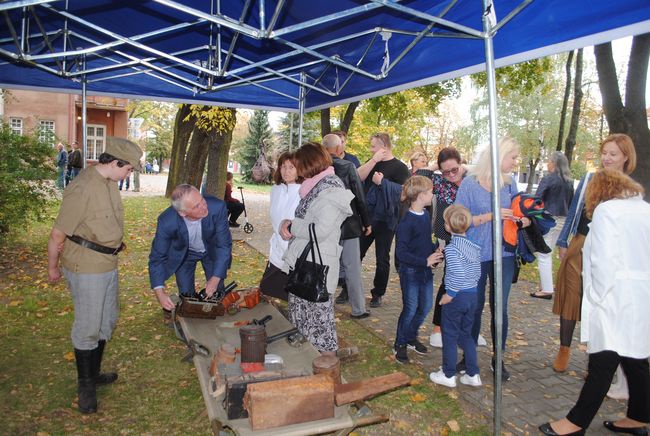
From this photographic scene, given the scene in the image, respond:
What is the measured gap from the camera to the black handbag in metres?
3.80

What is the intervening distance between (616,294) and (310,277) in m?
2.07

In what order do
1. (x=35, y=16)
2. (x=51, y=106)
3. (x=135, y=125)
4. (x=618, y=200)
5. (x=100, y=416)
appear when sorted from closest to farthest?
(x=618, y=200)
(x=100, y=416)
(x=35, y=16)
(x=51, y=106)
(x=135, y=125)

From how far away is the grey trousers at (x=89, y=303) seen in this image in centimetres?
351

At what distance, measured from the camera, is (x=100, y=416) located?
356 centimetres

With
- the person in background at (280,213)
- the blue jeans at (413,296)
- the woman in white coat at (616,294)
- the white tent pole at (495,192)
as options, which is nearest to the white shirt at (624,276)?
the woman in white coat at (616,294)

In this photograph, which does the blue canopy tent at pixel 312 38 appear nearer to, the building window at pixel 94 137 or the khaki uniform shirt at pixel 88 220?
the khaki uniform shirt at pixel 88 220

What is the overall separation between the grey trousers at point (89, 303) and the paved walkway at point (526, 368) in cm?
271

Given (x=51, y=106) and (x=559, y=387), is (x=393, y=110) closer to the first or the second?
(x=559, y=387)

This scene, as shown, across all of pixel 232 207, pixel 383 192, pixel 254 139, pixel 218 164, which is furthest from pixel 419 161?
pixel 254 139

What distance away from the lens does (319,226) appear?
3.90 meters

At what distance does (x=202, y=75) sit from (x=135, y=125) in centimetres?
6587

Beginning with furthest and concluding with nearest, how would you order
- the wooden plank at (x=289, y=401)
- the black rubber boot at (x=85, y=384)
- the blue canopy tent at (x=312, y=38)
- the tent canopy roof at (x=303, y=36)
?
the black rubber boot at (x=85, y=384)
the tent canopy roof at (x=303, y=36)
the blue canopy tent at (x=312, y=38)
the wooden plank at (x=289, y=401)

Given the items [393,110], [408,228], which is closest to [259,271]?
[408,228]

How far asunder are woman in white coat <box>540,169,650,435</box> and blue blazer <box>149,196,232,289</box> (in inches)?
123
